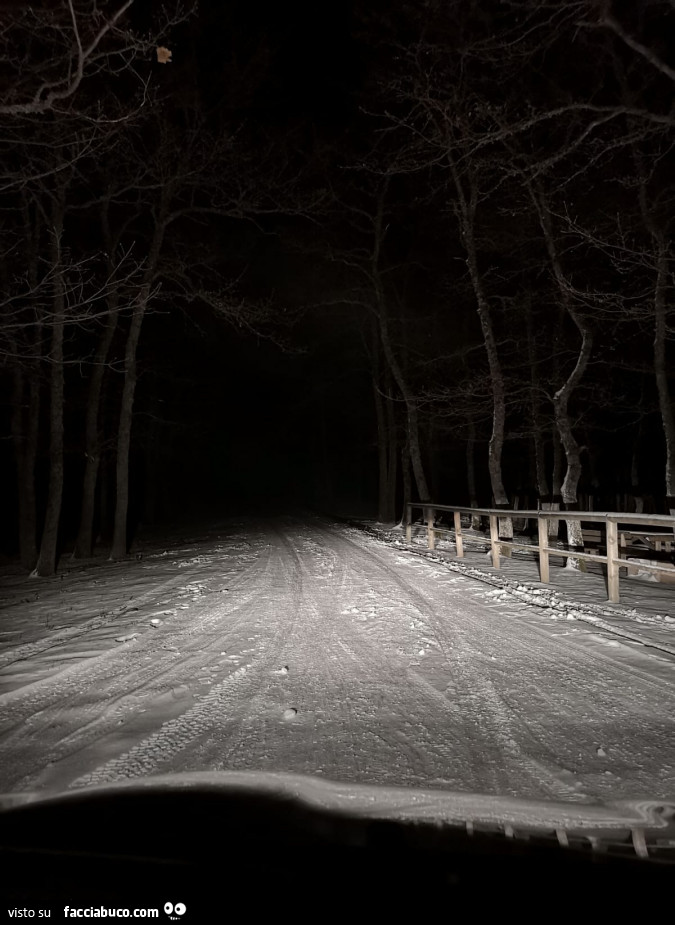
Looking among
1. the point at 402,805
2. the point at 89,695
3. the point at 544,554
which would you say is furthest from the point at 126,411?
the point at 402,805

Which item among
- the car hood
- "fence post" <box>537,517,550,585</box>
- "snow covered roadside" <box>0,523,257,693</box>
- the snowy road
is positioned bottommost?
"snow covered roadside" <box>0,523,257,693</box>

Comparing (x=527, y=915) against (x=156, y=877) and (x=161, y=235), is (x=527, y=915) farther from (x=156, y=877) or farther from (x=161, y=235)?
(x=161, y=235)

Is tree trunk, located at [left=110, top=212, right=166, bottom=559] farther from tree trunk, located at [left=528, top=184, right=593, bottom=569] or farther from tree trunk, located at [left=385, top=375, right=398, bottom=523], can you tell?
tree trunk, located at [left=385, top=375, right=398, bottom=523]

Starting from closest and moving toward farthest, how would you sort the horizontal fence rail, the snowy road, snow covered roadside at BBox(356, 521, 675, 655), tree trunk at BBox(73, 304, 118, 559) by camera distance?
the snowy road → snow covered roadside at BBox(356, 521, 675, 655) → the horizontal fence rail → tree trunk at BBox(73, 304, 118, 559)

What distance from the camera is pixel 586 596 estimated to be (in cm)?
775

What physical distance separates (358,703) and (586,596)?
4933mm

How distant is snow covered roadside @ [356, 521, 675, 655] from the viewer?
593 centimetres

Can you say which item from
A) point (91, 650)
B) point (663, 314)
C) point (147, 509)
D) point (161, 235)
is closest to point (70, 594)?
point (91, 650)

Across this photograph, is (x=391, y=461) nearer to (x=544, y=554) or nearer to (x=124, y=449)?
(x=124, y=449)

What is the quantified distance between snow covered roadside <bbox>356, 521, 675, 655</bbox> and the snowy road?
0.45 metres

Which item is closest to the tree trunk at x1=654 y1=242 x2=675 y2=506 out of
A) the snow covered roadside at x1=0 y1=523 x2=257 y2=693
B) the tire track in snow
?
the snow covered roadside at x1=0 y1=523 x2=257 y2=693

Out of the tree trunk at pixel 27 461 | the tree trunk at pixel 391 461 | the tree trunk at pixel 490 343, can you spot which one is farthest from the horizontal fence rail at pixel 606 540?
the tree trunk at pixel 391 461

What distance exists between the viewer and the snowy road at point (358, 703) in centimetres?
319

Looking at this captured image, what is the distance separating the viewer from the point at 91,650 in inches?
218
